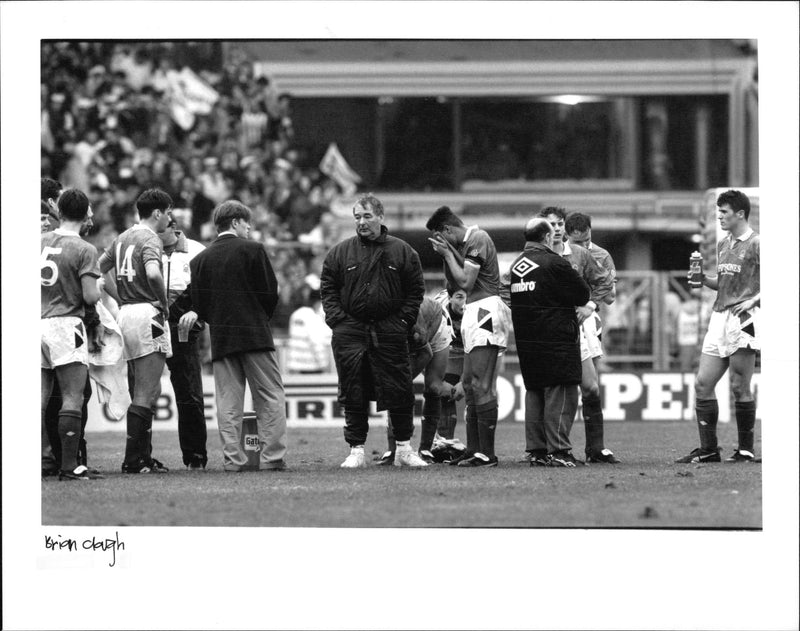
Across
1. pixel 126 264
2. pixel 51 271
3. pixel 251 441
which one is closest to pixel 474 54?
pixel 126 264

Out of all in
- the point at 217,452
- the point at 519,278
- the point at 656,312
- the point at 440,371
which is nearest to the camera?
the point at 519,278

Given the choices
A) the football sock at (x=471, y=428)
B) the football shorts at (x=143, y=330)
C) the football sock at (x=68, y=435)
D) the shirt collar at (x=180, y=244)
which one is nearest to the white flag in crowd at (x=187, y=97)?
the shirt collar at (x=180, y=244)

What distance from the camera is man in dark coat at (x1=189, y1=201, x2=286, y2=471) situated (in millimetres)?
10023

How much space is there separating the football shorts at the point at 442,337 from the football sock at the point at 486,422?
2.22 feet

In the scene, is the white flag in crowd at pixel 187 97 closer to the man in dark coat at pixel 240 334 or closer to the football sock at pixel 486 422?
the man in dark coat at pixel 240 334

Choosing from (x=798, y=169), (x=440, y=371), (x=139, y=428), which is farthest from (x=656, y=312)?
(x=798, y=169)

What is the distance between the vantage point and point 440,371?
10.9 metres

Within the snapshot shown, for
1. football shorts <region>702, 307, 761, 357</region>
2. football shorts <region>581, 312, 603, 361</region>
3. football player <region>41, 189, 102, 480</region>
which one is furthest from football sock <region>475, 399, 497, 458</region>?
football player <region>41, 189, 102, 480</region>

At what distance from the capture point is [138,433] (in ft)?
33.6

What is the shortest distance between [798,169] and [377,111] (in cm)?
1537

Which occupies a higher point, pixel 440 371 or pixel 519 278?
pixel 519 278

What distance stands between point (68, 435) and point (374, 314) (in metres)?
2.16

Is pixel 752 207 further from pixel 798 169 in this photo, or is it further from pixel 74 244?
pixel 74 244

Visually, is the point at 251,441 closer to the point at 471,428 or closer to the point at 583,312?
the point at 471,428
